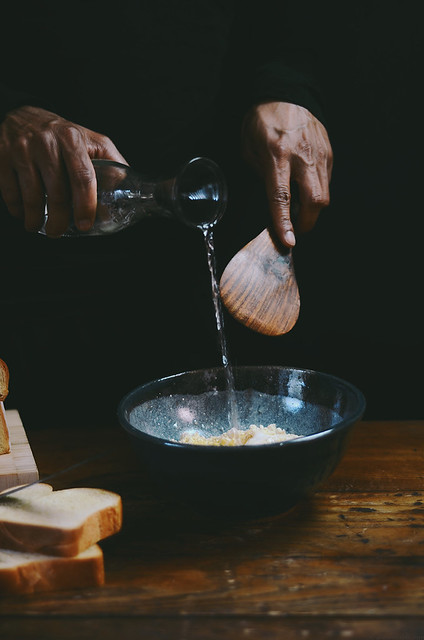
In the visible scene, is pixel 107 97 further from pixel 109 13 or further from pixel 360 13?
pixel 360 13

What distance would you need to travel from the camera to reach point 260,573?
88cm

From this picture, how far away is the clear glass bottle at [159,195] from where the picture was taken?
3.76ft

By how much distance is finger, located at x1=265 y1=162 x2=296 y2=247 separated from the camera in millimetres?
1251

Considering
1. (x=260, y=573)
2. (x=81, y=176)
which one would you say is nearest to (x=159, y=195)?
(x=81, y=176)

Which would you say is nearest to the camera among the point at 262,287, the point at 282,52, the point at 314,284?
the point at 262,287

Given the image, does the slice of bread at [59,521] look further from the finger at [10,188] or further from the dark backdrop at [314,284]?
the dark backdrop at [314,284]

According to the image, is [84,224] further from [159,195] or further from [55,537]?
[55,537]

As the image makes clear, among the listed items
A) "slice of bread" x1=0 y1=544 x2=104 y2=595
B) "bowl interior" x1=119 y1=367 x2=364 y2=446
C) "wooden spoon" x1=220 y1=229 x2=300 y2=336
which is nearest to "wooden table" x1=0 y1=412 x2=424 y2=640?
"slice of bread" x1=0 y1=544 x2=104 y2=595

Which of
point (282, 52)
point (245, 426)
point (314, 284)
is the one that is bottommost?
point (245, 426)

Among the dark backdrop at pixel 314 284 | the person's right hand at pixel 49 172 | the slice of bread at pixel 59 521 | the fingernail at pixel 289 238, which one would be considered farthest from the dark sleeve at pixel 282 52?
the slice of bread at pixel 59 521

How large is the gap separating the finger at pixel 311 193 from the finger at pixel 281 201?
0.14ft

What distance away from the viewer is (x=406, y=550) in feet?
3.05

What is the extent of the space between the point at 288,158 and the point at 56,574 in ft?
2.85

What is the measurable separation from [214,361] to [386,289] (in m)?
0.60
